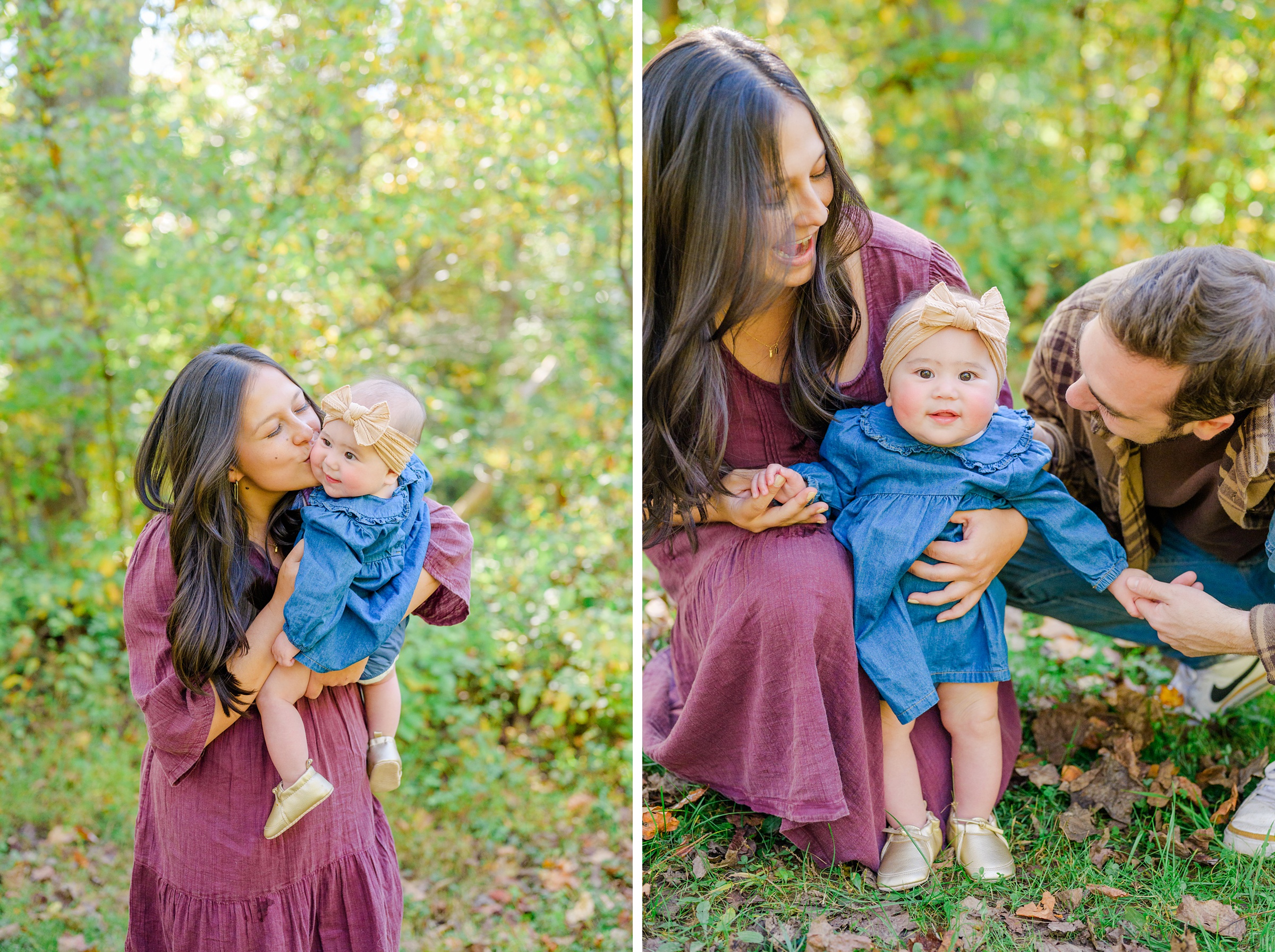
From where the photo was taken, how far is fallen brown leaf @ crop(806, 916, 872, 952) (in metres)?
2.11

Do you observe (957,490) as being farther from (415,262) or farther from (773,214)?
(415,262)

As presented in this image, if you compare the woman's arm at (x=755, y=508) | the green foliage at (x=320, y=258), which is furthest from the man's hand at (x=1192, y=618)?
the green foliage at (x=320, y=258)

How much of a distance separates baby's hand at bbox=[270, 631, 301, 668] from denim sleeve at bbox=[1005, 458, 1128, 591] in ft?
5.12

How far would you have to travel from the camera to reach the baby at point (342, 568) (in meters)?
1.88

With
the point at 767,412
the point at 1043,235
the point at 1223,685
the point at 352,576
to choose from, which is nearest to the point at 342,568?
the point at 352,576

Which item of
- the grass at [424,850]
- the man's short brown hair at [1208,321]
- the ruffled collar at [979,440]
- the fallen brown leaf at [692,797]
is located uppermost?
the man's short brown hair at [1208,321]

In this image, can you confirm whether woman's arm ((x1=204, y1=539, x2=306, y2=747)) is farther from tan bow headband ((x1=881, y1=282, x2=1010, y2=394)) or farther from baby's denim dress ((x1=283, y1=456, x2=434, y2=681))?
tan bow headband ((x1=881, y1=282, x2=1010, y2=394))

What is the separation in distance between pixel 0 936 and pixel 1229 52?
7.32m

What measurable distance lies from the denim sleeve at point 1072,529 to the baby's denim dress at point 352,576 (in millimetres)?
1339

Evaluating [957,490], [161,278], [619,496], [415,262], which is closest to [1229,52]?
[619,496]

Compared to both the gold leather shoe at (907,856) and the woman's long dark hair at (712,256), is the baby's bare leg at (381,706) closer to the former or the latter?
the woman's long dark hair at (712,256)

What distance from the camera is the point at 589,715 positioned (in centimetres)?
455

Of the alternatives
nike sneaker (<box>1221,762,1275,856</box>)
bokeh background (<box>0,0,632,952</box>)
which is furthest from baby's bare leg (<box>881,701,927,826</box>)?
bokeh background (<box>0,0,632,952</box>)

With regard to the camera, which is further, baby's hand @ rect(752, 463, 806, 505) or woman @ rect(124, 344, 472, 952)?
baby's hand @ rect(752, 463, 806, 505)
